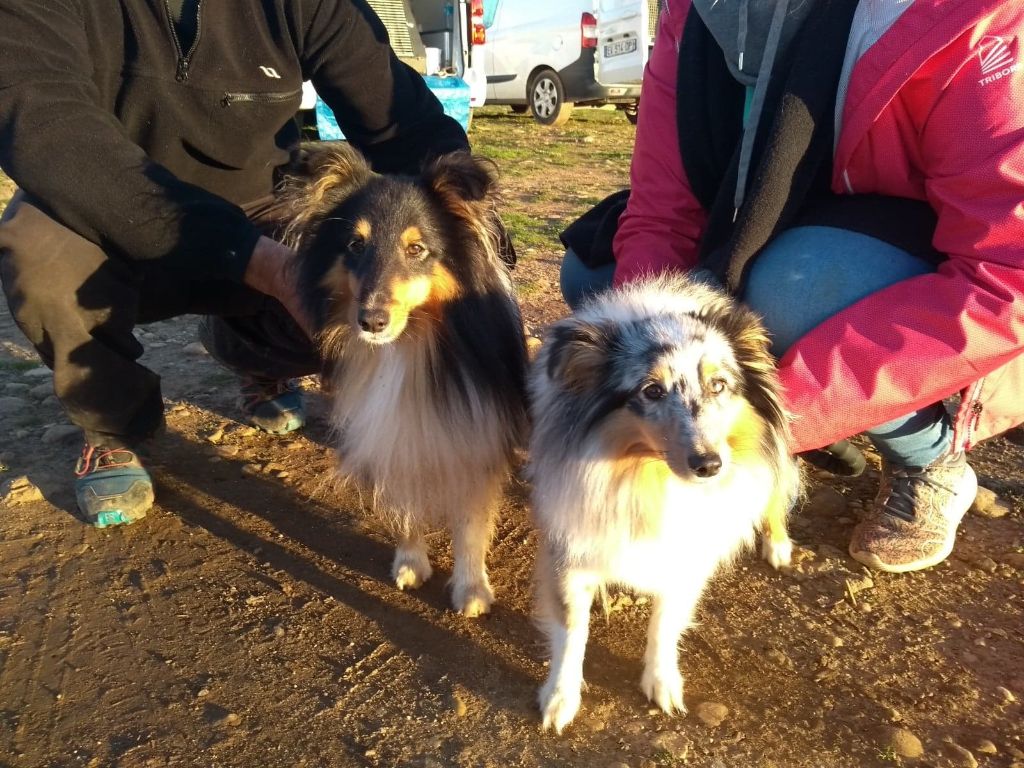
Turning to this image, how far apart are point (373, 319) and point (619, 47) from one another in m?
9.57

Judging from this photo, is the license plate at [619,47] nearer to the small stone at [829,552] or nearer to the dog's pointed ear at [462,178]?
the dog's pointed ear at [462,178]

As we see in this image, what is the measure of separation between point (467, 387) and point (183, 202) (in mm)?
1045

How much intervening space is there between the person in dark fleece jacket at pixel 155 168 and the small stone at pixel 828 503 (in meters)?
1.93

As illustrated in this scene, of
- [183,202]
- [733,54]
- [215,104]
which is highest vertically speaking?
[733,54]

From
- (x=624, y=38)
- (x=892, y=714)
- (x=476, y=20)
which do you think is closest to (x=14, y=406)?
(x=892, y=714)

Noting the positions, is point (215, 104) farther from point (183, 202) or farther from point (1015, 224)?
point (1015, 224)

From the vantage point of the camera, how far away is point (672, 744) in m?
2.04

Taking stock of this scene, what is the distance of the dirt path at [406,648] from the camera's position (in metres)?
2.04

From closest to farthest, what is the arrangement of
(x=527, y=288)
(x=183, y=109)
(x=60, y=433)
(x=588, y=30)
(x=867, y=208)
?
(x=867, y=208) → (x=183, y=109) → (x=60, y=433) → (x=527, y=288) → (x=588, y=30)

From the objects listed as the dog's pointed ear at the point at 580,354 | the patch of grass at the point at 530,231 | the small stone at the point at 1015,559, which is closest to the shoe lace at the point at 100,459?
the dog's pointed ear at the point at 580,354

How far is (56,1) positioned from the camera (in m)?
2.58

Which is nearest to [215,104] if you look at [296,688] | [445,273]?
[445,273]

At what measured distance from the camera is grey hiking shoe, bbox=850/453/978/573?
2.64 m

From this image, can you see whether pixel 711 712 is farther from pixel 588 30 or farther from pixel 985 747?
pixel 588 30
